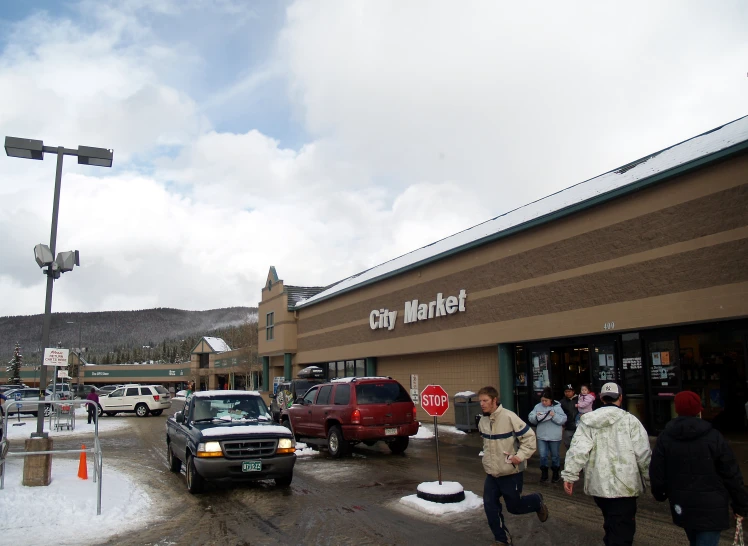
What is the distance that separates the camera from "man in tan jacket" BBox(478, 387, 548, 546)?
20.9 feet

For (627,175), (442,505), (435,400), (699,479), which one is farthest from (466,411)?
(699,479)

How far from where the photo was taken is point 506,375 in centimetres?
1848

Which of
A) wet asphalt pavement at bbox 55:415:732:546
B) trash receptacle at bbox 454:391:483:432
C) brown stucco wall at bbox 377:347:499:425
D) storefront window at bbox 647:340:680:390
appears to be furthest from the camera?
brown stucco wall at bbox 377:347:499:425

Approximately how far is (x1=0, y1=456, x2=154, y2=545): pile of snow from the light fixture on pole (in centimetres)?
150

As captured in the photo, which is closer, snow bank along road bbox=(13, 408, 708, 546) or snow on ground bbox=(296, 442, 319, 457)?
snow bank along road bbox=(13, 408, 708, 546)

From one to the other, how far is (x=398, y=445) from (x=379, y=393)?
4.75 feet

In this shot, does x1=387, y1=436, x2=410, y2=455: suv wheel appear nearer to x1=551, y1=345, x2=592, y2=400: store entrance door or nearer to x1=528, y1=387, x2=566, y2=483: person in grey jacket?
x1=528, y1=387, x2=566, y2=483: person in grey jacket

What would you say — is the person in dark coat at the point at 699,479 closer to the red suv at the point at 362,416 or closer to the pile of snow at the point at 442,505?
the pile of snow at the point at 442,505

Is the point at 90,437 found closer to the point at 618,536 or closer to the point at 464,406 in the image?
the point at 464,406

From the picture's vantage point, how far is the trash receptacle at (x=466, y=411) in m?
18.5

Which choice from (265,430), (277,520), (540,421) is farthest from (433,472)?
(277,520)

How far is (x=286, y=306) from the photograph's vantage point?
121ft

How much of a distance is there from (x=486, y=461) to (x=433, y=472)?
19.9ft

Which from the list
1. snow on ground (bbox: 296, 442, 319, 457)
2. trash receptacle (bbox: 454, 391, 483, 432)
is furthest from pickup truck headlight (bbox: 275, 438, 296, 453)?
trash receptacle (bbox: 454, 391, 483, 432)
